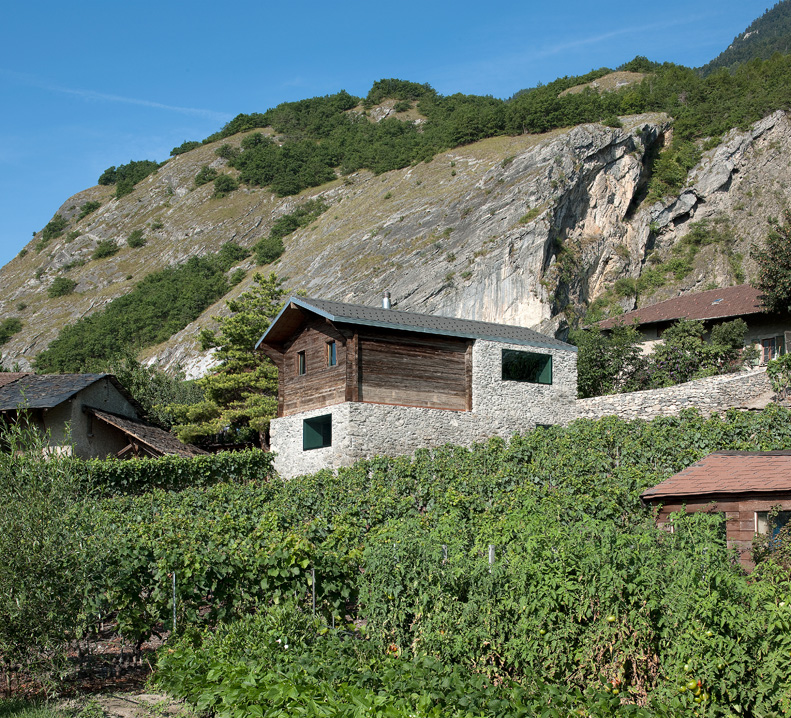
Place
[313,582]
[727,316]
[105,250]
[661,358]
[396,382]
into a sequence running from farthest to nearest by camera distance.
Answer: [105,250] → [727,316] → [661,358] → [396,382] → [313,582]

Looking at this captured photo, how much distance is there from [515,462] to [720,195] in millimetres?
50032

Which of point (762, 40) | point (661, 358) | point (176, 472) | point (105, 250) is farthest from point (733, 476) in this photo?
point (762, 40)

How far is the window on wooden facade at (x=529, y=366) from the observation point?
2577 cm

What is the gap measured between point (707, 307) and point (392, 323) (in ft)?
64.7

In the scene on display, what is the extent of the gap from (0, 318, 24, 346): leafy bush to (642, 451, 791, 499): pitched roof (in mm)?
93601

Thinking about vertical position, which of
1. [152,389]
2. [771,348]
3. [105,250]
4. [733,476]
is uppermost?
[105,250]

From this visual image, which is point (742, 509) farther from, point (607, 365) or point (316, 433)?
point (607, 365)

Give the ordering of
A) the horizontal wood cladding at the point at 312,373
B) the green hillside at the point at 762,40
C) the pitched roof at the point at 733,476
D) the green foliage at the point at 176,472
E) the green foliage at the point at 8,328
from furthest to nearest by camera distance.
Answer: the green hillside at the point at 762,40 < the green foliage at the point at 8,328 < the horizontal wood cladding at the point at 312,373 < the green foliage at the point at 176,472 < the pitched roof at the point at 733,476

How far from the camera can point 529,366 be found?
2625cm

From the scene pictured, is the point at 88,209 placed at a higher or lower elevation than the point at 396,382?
higher

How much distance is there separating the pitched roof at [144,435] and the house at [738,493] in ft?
57.7

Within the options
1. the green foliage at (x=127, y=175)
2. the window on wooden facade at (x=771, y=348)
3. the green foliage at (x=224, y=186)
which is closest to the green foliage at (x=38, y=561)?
the window on wooden facade at (x=771, y=348)

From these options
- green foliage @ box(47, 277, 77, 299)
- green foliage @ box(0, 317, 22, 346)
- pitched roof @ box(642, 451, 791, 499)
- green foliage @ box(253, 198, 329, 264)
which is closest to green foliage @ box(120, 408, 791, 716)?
pitched roof @ box(642, 451, 791, 499)

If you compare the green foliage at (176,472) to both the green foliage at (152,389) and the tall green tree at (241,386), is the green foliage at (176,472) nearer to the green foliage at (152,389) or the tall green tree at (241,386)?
the tall green tree at (241,386)
